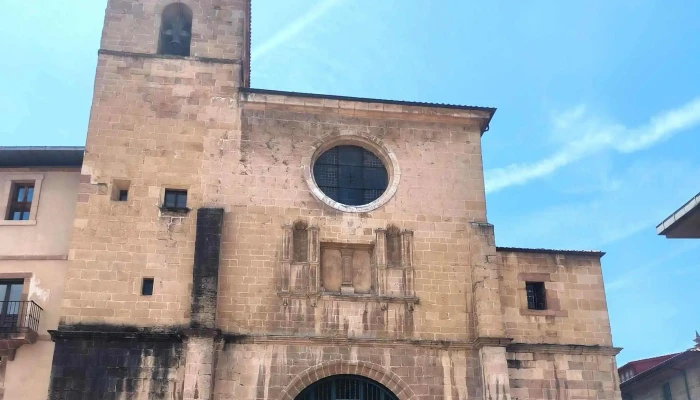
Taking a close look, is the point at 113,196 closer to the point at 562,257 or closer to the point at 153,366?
the point at 153,366

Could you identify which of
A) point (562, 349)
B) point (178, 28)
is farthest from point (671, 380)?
point (178, 28)

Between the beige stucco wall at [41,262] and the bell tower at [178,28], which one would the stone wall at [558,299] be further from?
the beige stucco wall at [41,262]

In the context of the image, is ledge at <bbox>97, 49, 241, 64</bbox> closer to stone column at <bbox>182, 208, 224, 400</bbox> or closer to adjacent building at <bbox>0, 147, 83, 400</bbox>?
adjacent building at <bbox>0, 147, 83, 400</bbox>

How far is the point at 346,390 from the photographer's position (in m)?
17.8

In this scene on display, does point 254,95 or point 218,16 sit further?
point 218,16

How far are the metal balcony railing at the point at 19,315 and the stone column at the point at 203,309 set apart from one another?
166 inches

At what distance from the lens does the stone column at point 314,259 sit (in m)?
18.3

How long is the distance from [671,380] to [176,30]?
21957 millimetres

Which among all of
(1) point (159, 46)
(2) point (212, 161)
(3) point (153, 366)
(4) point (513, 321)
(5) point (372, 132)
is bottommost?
(3) point (153, 366)

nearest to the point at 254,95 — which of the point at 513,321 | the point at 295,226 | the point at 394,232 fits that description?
the point at 295,226

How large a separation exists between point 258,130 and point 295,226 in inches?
120

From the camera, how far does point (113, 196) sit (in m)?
18.7

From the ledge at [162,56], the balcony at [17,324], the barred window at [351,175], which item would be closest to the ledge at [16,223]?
the balcony at [17,324]

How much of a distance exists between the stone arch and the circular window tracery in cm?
433
